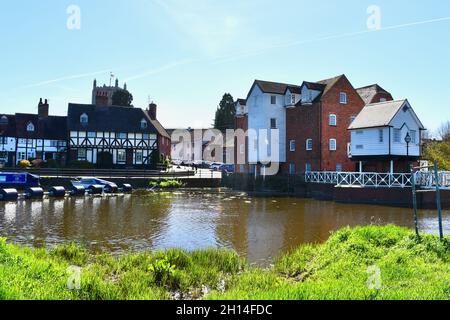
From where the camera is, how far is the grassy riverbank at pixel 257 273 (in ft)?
22.1

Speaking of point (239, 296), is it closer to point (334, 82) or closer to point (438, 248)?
point (438, 248)

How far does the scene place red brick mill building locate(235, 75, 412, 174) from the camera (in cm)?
4247

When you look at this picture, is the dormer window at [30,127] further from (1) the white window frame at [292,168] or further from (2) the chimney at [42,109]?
(1) the white window frame at [292,168]

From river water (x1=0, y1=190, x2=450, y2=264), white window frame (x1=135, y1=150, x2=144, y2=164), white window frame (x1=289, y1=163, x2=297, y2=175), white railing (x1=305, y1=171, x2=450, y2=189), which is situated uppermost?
white window frame (x1=135, y1=150, x2=144, y2=164)

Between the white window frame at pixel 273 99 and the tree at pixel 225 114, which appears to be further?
the tree at pixel 225 114

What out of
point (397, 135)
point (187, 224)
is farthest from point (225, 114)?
point (187, 224)

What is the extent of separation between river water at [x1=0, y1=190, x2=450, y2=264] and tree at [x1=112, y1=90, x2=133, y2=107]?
6055cm

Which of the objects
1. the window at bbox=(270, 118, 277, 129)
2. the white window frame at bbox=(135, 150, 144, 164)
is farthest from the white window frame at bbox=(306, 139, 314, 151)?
the white window frame at bbox=(135, 150, 144, 164)

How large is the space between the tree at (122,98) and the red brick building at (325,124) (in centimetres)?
5284

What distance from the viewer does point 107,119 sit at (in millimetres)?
58438

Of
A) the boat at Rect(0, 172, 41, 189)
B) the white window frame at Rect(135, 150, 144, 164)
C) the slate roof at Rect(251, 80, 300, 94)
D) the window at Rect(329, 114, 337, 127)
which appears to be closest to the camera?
the boat at Rect(0, 172, 41, 189)

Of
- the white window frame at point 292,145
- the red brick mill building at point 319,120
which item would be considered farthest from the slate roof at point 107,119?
the white window frame at point 292,145

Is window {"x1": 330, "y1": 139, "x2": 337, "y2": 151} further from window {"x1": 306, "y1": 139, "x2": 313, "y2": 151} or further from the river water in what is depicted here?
the river water

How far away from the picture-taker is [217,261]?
436 inches
